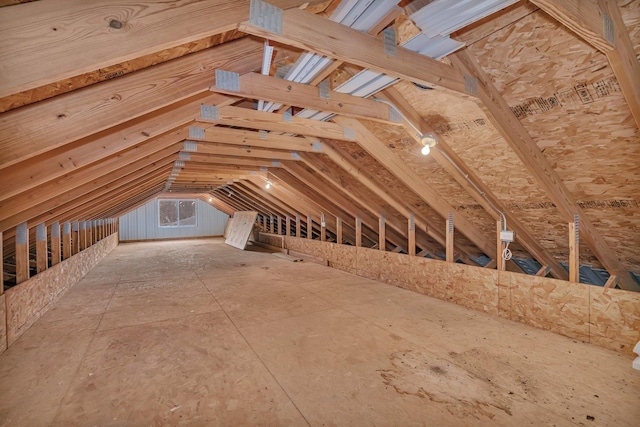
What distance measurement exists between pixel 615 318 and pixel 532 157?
66.2 inches

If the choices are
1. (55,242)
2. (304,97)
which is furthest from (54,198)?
(304,97)

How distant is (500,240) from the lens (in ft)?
11.5

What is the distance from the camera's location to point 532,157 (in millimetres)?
2449

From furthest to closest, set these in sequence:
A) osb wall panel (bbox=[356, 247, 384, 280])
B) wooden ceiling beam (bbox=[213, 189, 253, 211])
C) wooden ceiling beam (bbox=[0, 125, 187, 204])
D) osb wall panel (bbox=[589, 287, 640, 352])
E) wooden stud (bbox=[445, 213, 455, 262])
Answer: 1. wooden ceiling beam (bbox=[213, 189, 253, 211])
2. osb wall panel (bbox=[356, 247, 384, 280])
3. wooden stud (bbox=[445, 213, 455, 262])
4. osb wall panel (bbox=[589, 287, 640, 352])
5. wooden ceiling beam (bbox=[0, 125, 187, 204])

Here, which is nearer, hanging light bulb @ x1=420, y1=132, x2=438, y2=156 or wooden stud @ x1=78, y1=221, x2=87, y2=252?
hanging light bulb @ x1=420, y1=132, x2=438, y2=156

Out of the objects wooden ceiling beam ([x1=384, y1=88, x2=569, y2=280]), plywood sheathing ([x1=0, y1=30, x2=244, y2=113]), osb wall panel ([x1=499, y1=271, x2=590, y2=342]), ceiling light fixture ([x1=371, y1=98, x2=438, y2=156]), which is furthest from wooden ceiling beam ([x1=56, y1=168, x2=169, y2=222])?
osb wall panel ([x1=499, y1=271, x2=590, y2=342])

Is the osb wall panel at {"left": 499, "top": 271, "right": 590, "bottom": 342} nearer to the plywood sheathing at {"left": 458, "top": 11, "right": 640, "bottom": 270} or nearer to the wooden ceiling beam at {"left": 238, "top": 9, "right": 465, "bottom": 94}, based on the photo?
the plywood sheathing at {"left": 458, "top": 11, "right": 640, "bottom": 270}

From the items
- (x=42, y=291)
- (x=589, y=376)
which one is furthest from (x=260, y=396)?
(x=42, y=291)

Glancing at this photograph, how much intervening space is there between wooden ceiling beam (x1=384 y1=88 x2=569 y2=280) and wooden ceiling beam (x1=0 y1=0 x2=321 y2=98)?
6.15 feet

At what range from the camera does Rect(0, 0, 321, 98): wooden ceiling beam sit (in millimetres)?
1006

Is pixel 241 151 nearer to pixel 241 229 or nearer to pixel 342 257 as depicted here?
pixel 342 257

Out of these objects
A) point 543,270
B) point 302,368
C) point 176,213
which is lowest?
point 302,368

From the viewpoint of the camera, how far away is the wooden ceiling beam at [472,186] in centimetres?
280

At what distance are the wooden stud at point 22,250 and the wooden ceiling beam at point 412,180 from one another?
138 inches
